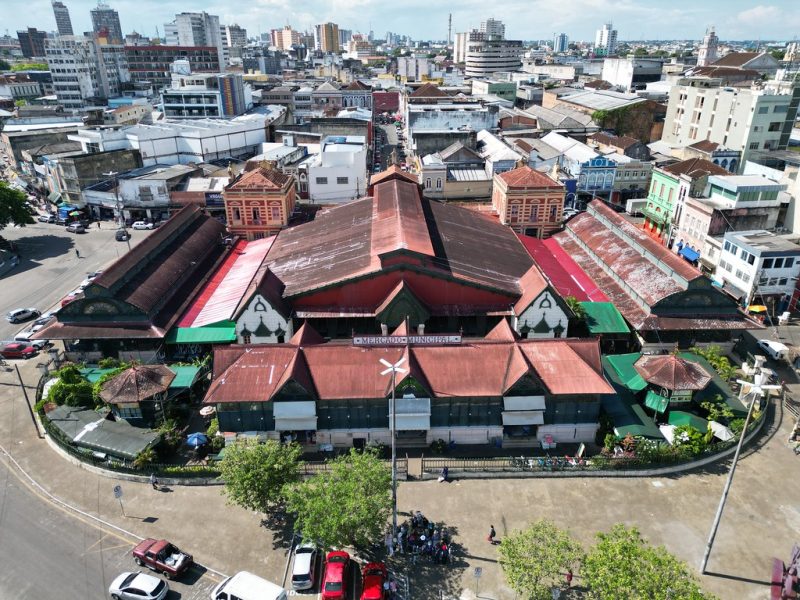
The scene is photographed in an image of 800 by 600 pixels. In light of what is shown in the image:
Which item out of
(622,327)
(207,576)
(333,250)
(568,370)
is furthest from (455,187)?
(207,576)

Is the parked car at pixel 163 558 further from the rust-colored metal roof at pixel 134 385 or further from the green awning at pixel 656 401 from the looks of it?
the green awning at pixel 656 401

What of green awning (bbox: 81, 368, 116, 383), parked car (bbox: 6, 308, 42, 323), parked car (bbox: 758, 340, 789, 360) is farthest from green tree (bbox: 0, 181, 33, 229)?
parked car (bbox: 758, 340, 789, 360)

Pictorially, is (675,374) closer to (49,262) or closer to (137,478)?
(137,478)

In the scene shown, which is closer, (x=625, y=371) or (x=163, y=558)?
(x=163, y=558)

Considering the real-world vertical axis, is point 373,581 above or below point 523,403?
below

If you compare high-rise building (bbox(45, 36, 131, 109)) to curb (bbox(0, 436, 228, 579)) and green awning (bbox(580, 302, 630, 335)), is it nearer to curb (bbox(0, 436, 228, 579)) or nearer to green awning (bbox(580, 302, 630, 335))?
curb (bbox(0, 436, 228, 579))

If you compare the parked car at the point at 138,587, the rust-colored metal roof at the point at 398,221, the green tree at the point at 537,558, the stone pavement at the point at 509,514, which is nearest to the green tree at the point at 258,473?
the stone pavement at the point at 509,514

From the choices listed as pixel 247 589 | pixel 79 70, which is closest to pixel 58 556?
pixel 247 589
